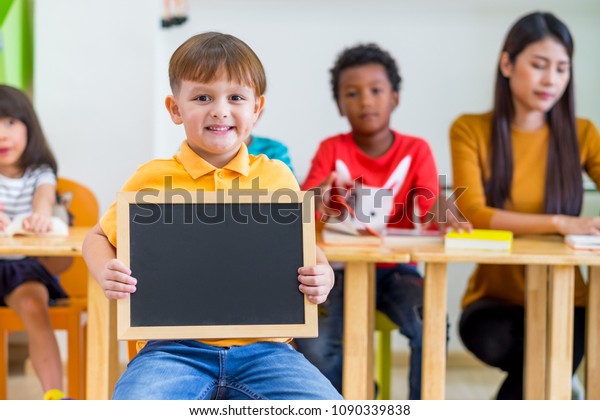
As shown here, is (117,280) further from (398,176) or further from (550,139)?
(550,139)

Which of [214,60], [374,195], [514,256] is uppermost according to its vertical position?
[214,60]

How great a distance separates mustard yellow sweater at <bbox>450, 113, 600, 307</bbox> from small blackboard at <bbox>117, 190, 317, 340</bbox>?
1045 millimetres

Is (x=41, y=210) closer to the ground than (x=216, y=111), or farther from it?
closer to the ground

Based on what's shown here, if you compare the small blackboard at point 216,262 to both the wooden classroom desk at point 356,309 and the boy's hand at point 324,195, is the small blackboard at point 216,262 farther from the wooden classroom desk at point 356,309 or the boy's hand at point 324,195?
the boy's hand at point 324,195

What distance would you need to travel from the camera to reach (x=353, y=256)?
185 cm

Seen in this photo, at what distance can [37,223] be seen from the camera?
6.66 feet

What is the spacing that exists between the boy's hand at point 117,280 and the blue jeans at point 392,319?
942 mm

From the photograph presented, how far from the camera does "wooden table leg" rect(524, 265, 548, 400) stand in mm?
2086

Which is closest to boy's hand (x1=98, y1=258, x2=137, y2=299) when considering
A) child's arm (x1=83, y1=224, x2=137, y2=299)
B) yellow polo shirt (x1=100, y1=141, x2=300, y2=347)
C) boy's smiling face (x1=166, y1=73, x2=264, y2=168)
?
child's arm (x1=83, y1=224, x2=137, y2=299)

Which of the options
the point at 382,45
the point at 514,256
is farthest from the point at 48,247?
the point at 382,45

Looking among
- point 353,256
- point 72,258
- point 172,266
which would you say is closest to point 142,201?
point 172,266

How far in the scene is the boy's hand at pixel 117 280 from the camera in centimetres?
126

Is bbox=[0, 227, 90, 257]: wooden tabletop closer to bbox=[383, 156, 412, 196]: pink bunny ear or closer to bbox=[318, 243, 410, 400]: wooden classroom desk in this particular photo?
bbox=[318, 243, 410, 400]: wooden classroom desk

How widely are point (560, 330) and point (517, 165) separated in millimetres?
550
